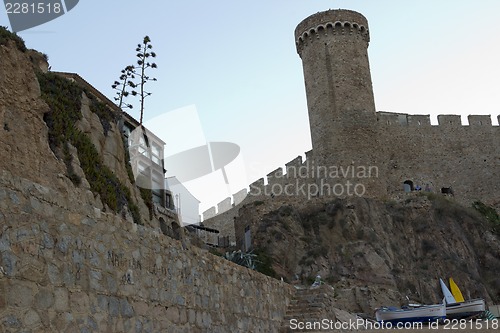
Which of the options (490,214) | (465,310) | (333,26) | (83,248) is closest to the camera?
(83,248)

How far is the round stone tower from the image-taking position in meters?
36.0

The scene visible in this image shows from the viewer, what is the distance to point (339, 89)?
119ft

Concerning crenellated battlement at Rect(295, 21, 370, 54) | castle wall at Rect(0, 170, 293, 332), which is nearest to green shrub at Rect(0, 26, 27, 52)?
castle wall at Rect(0, 170, 293, 332)

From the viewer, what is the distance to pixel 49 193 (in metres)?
5.75

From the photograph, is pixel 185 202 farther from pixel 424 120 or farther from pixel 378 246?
pixel 424 120

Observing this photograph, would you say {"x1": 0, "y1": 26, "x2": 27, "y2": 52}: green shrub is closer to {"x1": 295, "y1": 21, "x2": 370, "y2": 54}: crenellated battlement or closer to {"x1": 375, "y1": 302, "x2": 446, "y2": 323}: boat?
{"x1": 375, "y1": 302, "x2": 446, "y2": 323}: boat

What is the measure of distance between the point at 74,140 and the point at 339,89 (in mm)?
25753

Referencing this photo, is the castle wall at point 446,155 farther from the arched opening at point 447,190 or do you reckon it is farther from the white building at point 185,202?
the white building at point 185,202

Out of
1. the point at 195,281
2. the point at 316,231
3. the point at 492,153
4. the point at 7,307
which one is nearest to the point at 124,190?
the point at 195,281

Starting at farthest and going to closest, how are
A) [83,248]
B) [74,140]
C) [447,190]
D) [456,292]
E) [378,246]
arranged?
[447,190] → [378,246] → [456,292] → [74,140] → [83,248]

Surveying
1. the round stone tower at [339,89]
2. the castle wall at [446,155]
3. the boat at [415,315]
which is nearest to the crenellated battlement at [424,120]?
the castle wall at [446,155]

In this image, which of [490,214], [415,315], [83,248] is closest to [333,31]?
[490,214]

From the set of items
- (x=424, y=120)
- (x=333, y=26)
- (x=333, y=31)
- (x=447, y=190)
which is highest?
(x=333, y=26)

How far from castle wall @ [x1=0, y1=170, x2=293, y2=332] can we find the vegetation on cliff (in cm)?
401
